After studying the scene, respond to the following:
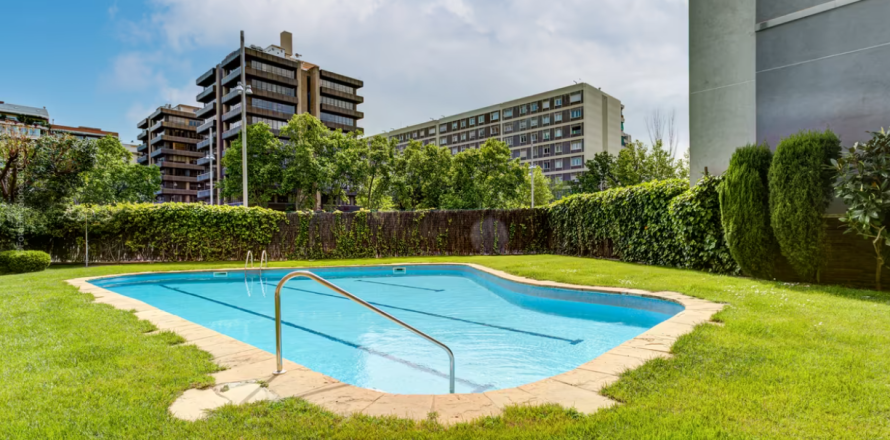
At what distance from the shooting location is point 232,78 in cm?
5247

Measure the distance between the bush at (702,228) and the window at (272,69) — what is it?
5370 cm

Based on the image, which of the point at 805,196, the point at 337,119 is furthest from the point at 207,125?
the point at 805,196

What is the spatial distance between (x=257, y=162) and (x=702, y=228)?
35.1 metres

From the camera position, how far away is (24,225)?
1377cm

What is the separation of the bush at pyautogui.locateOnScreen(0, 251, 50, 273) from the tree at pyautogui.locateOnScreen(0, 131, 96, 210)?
2.68 m

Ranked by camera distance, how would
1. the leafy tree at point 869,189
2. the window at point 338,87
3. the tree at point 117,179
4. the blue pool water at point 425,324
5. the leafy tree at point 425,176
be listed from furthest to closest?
the window at point 338,87 < the tree at point 117,179 < the leafy tree at point 425,176 < the leafy tree at point 869,189 < the blue pool water at point 425,324

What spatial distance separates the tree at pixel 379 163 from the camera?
35719 mm

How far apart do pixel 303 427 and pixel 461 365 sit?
3263 millimetres

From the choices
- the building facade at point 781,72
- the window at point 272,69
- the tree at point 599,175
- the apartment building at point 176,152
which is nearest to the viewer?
the building facade at point 781,72

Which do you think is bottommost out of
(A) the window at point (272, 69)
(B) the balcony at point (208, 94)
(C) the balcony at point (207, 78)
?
(B) the balcony at point (208, 94)

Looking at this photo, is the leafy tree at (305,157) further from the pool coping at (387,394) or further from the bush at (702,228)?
the pool coping at (387,394)

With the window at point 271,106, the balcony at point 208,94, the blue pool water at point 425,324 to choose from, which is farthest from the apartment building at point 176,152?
the blue pool water at point 425,324

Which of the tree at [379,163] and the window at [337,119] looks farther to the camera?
the window at [337,119]

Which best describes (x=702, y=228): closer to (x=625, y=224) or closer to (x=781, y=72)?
(x=625, y=224)
